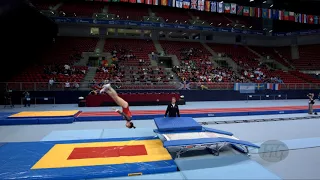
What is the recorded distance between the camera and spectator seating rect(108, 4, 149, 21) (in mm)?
26766

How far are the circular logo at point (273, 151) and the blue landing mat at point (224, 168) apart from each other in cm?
71

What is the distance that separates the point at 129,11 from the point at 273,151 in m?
27.5

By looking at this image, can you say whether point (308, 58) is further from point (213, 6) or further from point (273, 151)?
point (273, 151)

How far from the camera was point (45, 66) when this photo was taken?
18.5 m

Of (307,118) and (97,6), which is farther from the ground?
(97,6)

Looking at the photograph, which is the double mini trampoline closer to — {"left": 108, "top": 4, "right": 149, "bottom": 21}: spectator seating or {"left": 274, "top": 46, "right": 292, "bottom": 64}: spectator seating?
{"left": 108, "top": 4, "right": 149, "bottom": 21}: spectator seating

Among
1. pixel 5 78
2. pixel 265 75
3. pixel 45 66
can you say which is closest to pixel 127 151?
pixel 5 78

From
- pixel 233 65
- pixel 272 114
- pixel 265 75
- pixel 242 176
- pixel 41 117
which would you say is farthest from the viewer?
pixel 233 65

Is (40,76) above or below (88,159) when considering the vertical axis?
above

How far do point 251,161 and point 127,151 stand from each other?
11.0 feet

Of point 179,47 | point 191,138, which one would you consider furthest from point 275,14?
point 191,138

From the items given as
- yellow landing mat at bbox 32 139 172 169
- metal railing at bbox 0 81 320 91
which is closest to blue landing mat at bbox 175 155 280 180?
yellow landing mat at bbox 32 139 172 169

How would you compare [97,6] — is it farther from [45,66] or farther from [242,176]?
[242,176]

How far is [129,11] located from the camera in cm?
2888
